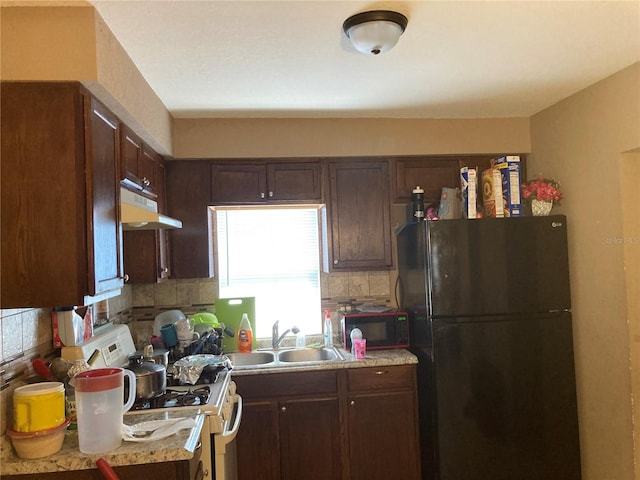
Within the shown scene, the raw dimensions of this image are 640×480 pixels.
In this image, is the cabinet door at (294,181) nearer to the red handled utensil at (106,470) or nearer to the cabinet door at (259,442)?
the cabinet door at (259,442)

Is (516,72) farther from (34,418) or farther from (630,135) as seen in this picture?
(34,418)

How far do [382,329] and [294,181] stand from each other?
45.4 inches

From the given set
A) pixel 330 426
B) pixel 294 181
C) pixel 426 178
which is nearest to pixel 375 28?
pixel 294 181

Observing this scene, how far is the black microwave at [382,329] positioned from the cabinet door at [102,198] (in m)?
1.52

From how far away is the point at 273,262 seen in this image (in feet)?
10.6

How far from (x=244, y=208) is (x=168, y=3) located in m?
1.73

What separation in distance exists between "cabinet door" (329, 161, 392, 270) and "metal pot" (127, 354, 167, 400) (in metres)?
1.34

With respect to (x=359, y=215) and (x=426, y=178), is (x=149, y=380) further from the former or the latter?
(x=426, y=178)

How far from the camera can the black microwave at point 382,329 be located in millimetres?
2854

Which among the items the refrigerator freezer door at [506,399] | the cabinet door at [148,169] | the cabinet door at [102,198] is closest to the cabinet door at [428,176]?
the refrigerator freezer door at [506,399]

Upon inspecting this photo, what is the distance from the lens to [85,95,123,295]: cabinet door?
1.57 m

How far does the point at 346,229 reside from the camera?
9.73 feet

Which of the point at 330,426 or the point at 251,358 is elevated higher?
the point at 251,358

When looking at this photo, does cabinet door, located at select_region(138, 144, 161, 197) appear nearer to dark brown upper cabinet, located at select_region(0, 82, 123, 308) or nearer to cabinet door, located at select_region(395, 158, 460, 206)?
dark brown upper cabinet, located at select_region(0, 82, 123, 308)
